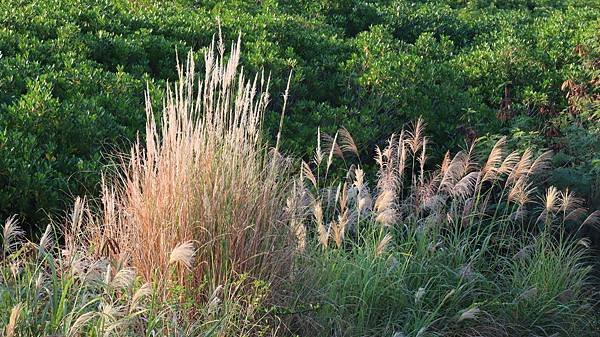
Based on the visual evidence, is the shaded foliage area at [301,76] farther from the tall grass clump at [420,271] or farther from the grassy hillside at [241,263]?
the tall grass clump at [420,271]

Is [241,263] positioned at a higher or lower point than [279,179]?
lower

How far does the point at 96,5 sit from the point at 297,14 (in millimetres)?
2584

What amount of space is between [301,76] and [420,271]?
9.75 ft

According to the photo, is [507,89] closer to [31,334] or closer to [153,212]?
[153,212]

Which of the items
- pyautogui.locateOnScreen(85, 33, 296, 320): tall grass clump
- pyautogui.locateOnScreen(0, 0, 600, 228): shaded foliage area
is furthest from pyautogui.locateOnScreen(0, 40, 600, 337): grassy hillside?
pyautogui.locateOnScreen(0, 0, 600, 228): shaded foliage area

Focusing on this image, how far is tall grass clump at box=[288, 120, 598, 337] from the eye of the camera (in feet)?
18.5

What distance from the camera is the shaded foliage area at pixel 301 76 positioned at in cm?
646

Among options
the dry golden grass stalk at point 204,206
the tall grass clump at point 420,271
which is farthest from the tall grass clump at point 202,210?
the tall grass clump at point 420,271

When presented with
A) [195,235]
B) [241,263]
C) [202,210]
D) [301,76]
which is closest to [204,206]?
[202,210]

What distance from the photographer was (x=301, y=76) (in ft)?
28.2

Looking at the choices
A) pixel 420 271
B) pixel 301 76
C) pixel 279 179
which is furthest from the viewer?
pixel 301 76

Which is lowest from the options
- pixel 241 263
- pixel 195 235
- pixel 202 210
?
pixel 241 263

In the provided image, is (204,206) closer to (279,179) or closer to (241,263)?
(241,263)

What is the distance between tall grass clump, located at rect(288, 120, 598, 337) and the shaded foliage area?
4.51 ft
